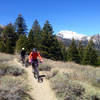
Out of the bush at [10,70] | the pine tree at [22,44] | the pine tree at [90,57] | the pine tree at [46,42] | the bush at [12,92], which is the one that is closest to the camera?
the bush at [12,92]

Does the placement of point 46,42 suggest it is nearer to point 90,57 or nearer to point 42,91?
point 90,57

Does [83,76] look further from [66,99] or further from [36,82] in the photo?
[36,82]

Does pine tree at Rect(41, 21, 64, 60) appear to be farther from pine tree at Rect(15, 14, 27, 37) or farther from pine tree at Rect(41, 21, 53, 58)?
pine tree at Rect(15, 14, 27, 37)

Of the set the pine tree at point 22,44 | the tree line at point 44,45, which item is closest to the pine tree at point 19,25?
the tree line at point 44,45

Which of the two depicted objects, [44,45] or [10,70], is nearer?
[10,70]

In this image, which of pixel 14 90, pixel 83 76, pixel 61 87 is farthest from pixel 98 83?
pixel 14 90

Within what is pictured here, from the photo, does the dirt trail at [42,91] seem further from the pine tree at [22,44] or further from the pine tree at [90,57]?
the pine tree at [90,57]

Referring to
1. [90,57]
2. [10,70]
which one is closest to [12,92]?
[10,70]

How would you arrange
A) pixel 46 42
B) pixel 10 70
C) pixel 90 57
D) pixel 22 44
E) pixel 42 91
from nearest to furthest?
Answer: 1. pixel 42 91
2. pixel 10 70
3. pixel 46 42
4. pixel 22 44
5. pixel 90 57

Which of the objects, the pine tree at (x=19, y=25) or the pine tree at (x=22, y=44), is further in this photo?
the pine tree at (x=19, y=25)

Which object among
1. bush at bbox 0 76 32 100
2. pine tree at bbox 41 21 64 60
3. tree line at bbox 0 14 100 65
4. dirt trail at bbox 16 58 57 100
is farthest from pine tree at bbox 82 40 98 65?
bush at bbox 0 76 32 100

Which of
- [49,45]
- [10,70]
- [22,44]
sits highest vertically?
[22,44]

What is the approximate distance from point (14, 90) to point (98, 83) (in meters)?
4.71

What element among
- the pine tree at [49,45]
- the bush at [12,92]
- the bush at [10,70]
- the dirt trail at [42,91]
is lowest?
the dirt trail at [42,91]
